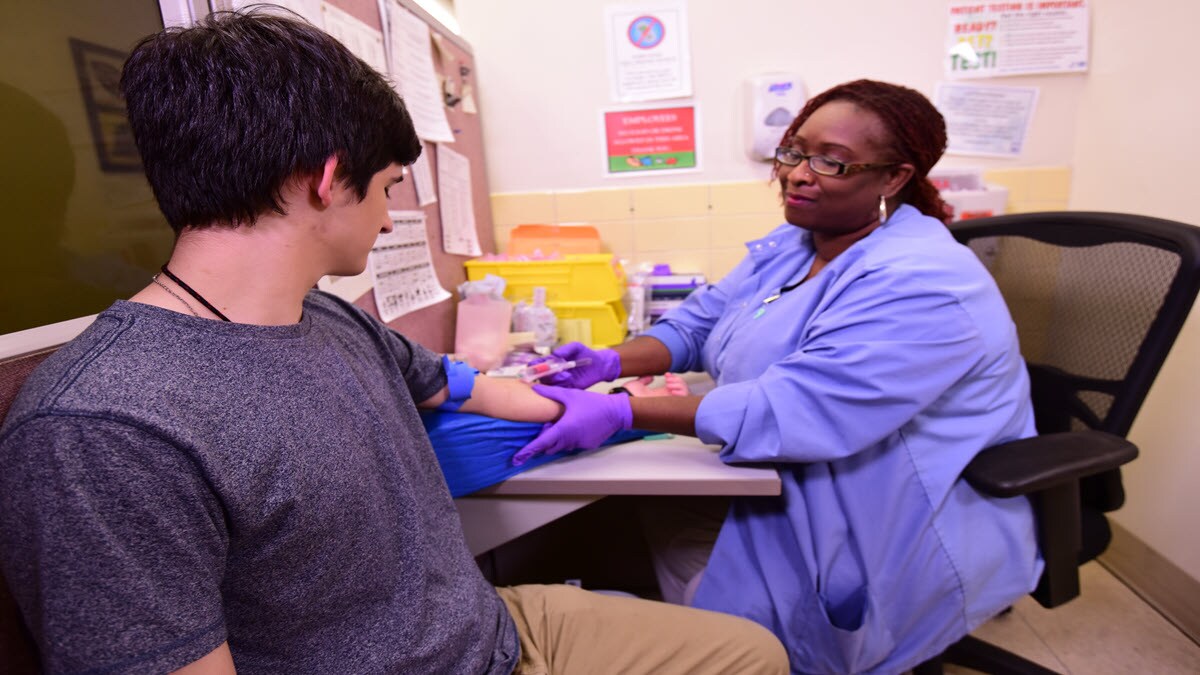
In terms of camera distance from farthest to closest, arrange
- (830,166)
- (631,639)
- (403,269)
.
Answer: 1. (403,269)
2. (830,166)
3. (631,639)

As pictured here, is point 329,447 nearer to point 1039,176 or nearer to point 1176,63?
point 1176,63

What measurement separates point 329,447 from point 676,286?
1441mm

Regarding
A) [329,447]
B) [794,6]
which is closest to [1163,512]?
[794,6]

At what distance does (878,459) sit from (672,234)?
46.9 inches

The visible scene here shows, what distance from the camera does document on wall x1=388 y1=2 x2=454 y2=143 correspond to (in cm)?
134

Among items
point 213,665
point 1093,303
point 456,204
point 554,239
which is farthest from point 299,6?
point 1093,303

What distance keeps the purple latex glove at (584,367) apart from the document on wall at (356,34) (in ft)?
2.26

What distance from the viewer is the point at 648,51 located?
1941 mm

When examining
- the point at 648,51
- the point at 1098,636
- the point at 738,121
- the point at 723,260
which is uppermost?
the point at 648,51

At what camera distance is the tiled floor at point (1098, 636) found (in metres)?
1.48

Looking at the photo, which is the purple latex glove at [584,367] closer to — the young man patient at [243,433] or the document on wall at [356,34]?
the young man patient at [243,433]

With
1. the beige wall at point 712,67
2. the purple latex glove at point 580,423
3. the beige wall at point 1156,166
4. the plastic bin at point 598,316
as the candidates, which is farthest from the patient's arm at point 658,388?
the beige wall at point 1156,166

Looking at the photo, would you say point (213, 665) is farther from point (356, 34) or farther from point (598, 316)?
point (598, 316)

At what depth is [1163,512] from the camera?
1649 mm
